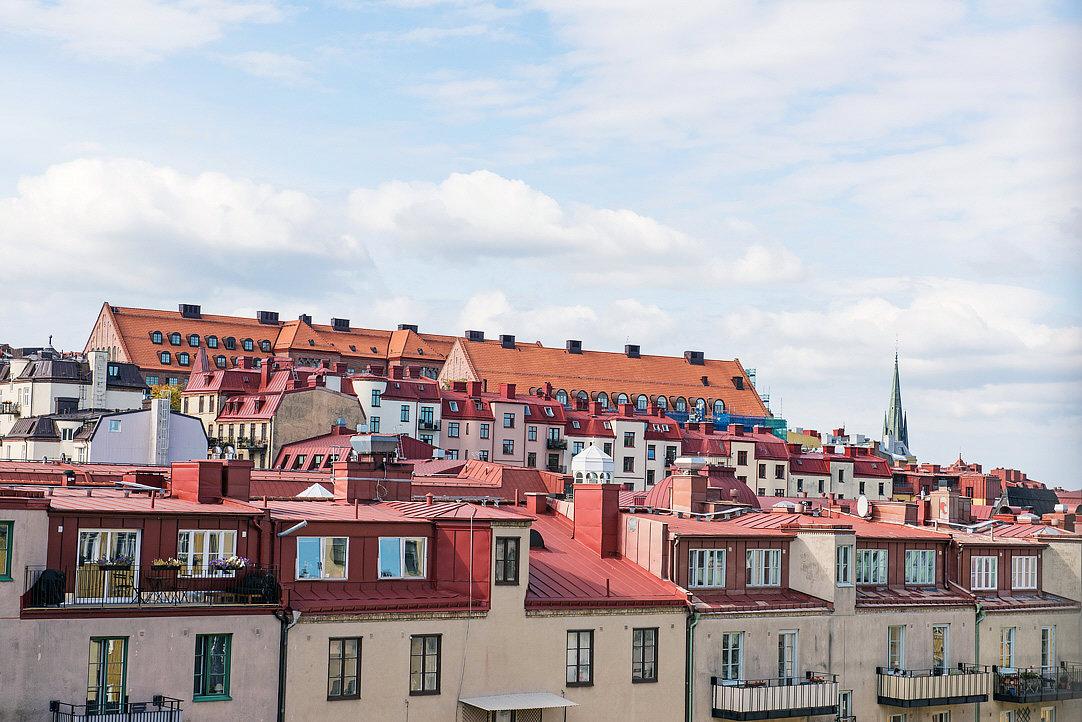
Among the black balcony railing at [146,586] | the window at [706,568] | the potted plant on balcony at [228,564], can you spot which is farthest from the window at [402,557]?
the window at [706,568]

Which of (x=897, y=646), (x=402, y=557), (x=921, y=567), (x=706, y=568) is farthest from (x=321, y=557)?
(x=921, y=567)

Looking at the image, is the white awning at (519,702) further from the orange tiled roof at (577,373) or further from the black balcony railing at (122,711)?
the orange tiled roof at (577,373)

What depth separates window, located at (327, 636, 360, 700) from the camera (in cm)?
3741

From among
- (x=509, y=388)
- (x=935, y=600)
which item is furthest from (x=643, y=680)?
(x=509, y=388)

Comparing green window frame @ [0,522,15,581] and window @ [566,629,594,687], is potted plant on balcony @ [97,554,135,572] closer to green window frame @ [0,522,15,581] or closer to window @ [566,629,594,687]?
green window frame @ [0,522,15,581]

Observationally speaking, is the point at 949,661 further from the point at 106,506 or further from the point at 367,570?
the point at 106,506

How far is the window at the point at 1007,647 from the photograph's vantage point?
5262 cm

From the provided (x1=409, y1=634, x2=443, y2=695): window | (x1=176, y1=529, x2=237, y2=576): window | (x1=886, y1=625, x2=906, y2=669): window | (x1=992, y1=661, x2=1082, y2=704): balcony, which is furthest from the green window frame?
(x1=992, y1=661, x2=1082, y2=704): balcony

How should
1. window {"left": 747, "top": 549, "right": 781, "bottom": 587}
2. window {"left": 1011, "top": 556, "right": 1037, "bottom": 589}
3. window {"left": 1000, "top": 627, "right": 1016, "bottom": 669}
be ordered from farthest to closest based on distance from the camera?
window {"left": 1011, "top": 556, "right": 1037, "bottom": 589}
window {"left": 1000, "top": 627, "right": 1016, "bottom": 669}
window {"left": 747, "top": 549, "right": 781, "bottom": 587}

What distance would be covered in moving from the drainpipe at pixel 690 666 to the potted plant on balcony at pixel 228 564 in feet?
43.0

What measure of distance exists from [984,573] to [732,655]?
43.6 feet

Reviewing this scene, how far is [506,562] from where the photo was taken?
134 ft

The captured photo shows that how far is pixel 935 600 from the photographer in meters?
50.6

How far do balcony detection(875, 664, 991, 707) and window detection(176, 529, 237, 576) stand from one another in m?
21.3
